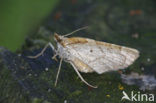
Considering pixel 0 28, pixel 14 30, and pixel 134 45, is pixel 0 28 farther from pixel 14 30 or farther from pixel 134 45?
pixel 134 45

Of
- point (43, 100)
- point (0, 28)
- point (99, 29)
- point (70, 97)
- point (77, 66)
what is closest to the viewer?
point (43, 100)

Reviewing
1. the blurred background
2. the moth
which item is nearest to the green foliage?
the blurred background

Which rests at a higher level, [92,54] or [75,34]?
[75,34]

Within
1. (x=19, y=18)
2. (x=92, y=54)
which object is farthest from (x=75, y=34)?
(x=19, y=18)

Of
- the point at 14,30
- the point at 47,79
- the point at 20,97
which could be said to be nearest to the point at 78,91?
the point at 47,79

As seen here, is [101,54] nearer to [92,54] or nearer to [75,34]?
[92,54]

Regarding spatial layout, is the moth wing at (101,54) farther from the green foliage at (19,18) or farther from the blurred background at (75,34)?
the green foliage at (19,18)

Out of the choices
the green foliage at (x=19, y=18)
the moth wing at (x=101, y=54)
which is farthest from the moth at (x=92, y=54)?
the green foliage at (x=19, y=18)

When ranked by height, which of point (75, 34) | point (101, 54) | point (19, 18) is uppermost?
point (19, 18)
